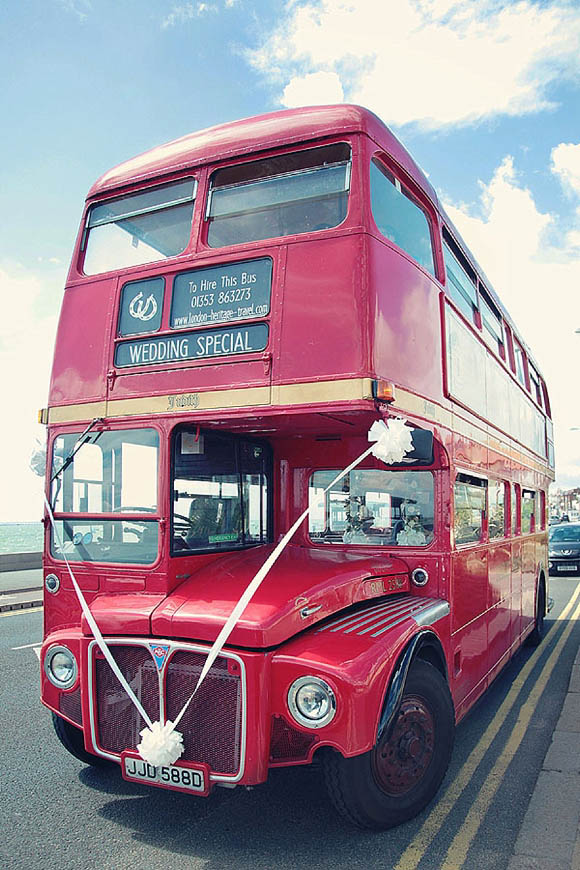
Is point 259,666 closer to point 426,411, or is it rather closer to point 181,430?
point 181,430

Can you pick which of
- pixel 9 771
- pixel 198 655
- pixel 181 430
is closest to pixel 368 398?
pixel 181 430

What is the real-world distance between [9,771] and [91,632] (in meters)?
1.61

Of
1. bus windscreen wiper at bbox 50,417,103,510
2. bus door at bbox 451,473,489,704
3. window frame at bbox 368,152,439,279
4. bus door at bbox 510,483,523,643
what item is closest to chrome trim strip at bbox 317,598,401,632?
bus door at bbox 451,473,489,704

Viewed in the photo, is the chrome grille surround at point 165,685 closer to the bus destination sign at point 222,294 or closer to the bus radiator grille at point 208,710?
the bus radiator grille at point 208,710

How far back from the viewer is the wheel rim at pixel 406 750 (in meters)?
3.98

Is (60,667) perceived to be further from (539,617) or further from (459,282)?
(539,617)

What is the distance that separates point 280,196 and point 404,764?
11.6 ft

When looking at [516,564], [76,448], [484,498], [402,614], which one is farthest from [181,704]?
[516,564]

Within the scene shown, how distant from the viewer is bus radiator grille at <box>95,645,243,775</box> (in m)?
3.75

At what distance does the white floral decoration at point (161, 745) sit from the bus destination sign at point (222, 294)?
7.86 feet

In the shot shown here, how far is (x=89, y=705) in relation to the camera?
414cm

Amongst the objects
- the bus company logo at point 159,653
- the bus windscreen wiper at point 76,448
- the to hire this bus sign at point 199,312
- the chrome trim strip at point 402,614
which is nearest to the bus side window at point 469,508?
the chrome trim strip at point 402,614

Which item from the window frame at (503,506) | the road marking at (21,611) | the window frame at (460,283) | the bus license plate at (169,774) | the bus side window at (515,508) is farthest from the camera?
the road marking at (21,611)

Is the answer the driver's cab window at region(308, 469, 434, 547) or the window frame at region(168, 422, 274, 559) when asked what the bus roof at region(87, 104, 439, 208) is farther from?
the driver's cab window at region(308, 469, 434, 547)
